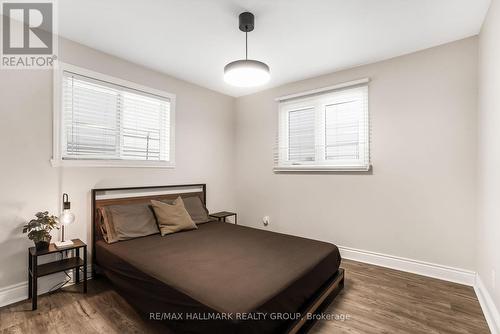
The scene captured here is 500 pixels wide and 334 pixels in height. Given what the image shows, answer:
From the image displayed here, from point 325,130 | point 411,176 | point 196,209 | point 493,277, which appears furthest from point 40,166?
point 493,277

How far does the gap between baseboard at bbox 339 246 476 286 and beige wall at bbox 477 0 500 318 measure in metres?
0.20

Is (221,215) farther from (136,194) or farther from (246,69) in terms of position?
(246,69)

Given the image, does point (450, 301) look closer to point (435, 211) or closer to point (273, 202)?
point (435, 211)

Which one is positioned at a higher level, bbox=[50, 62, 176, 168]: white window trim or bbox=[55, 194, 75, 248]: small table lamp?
bbox=[50, 62, 176, 168]: white window trim

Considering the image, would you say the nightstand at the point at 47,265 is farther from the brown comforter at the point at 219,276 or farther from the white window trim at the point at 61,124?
the white window trim at the point at 61,124

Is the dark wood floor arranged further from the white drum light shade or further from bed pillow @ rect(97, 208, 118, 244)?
the white drum light shade

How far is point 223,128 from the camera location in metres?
4.48

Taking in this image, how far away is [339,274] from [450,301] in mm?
976

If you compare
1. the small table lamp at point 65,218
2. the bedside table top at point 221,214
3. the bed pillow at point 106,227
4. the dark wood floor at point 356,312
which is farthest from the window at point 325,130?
the small table lamp at point 65,218

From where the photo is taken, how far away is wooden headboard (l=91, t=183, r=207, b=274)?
2.77 metres

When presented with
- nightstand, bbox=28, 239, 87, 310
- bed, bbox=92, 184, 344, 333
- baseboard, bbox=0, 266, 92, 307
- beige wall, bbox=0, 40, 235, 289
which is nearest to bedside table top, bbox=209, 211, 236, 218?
beige wall, bbox=0, 40, 235, 289

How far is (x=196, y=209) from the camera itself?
3502 mm

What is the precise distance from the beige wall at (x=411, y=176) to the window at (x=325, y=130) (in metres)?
0.13

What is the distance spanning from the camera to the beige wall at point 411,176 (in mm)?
2625
